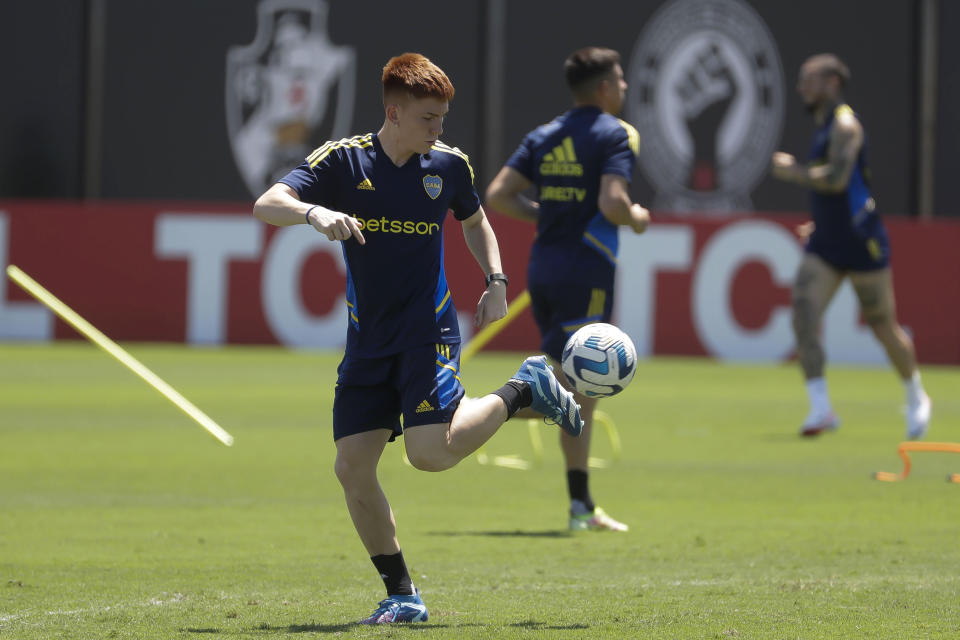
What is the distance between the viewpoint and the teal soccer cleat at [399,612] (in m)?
5.57

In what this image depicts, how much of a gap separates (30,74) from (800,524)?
20.7 m

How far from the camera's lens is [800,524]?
8.02m

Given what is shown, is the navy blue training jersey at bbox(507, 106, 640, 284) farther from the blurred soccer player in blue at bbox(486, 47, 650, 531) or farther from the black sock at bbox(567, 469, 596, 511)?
the black sock at bbox(567, 469, 596, 511)

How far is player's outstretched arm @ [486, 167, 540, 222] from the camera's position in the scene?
8.31 m

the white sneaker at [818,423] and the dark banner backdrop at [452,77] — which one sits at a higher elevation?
the dark banner backdrop at [452,77]

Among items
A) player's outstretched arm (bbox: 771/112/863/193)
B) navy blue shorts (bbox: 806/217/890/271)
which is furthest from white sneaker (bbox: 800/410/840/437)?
player's outstretched arm (bbox: 771/112/863/193)

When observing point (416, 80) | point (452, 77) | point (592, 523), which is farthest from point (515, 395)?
point (452, 77)

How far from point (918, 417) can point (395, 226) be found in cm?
692

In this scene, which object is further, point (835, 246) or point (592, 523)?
point (835, 246)

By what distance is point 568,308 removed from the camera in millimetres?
7961

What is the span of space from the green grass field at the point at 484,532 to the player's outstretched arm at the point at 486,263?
111cm

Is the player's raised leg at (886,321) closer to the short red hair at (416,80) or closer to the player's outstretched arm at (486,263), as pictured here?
the player's outstretched arm at (486,263)

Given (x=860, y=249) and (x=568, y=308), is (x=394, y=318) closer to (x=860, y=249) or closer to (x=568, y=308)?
(x=568, y=308)

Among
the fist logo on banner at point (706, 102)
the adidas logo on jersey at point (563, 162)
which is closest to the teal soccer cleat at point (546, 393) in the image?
the adidas logo on jersey at point (563, 162)
